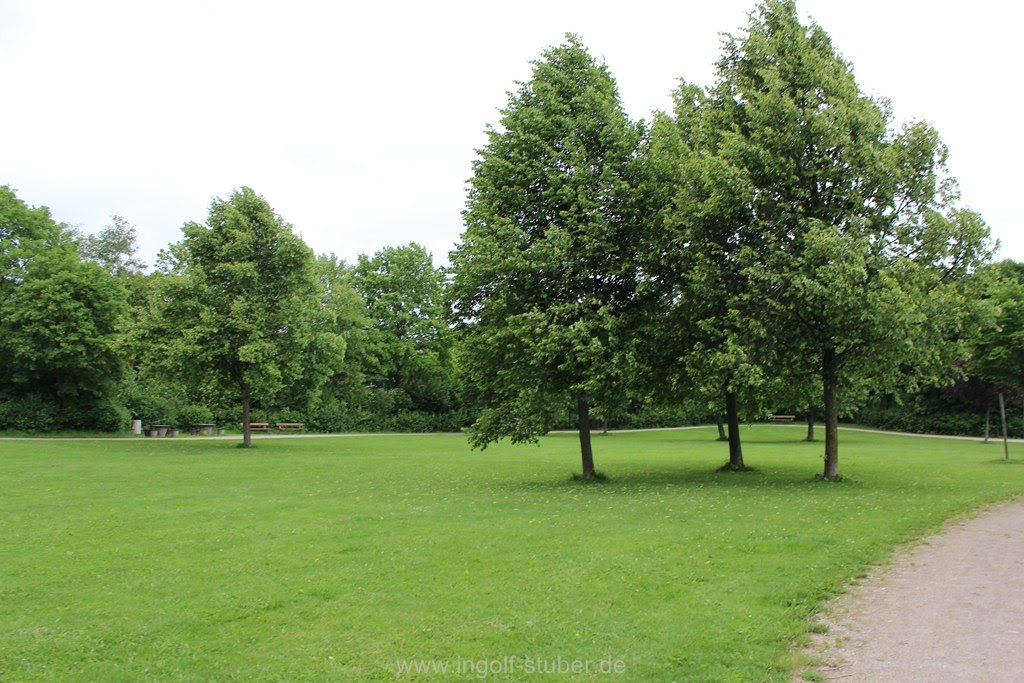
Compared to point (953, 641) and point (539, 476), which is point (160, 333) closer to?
point (539, 476)

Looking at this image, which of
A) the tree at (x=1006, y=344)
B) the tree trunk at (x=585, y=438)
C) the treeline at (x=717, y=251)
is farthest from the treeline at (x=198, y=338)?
the tree at (x=1006, y=344)

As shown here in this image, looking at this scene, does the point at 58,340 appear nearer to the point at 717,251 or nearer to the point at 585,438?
the point at 585,438

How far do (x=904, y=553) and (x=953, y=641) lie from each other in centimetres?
472

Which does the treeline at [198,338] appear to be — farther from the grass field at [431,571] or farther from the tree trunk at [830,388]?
the tree trunk at [830,388]

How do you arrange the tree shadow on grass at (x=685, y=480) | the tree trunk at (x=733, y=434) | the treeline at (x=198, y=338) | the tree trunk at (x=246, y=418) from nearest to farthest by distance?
the tree shadow on grass at (x=685, y=480), the tree trunk at (x=733, y=434), the treeline at (x=198, y=338), the tree trunk at (x=246, y=418)

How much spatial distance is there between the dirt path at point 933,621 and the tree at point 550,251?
34.4 ft

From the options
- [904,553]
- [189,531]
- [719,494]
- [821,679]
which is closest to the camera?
[821,679]

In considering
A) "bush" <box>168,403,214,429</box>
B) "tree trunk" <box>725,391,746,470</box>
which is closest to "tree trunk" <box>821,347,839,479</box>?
"tree trunk" <box>725,391,746,470</box>

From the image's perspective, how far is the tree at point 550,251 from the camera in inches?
824

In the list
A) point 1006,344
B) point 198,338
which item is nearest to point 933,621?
point 1006,344

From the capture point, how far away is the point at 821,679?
6.26m

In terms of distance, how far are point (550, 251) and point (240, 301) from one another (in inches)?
901

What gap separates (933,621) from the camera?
7.75m

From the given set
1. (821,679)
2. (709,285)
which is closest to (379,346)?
(709,285)
